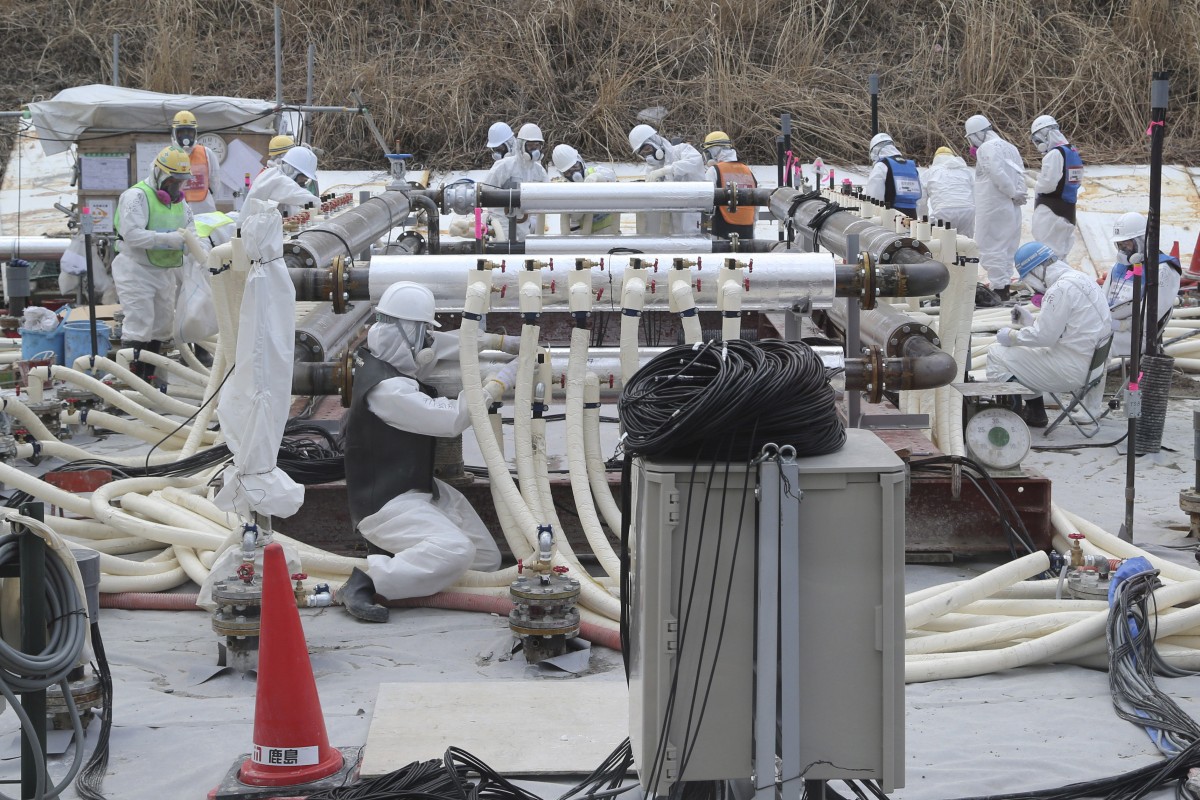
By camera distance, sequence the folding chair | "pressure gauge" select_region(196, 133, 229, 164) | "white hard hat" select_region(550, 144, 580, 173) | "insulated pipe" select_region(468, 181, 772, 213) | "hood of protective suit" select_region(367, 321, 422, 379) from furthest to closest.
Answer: "pressure gauge" select_region(196, 133, 229, 164)
"white hard hat" select_region(550, 144, 580, 173)
"insulated pipe" select_region(468, 181, 772, 213)
the folding chair
"hood of protective suit" select_region(367, 321, 422, 379)

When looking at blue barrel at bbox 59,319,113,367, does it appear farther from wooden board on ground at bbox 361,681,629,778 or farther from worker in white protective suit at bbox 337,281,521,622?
wooden board on ground at bbox 361,681,629,778

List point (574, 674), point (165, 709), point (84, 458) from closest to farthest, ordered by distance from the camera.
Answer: point (165, 709) → point (574, 674) → point (84, 458)

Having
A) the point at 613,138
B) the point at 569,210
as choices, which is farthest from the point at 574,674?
the point at 613,138

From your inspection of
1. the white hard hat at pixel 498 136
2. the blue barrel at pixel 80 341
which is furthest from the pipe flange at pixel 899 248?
the white hard hat at pixel 498 136

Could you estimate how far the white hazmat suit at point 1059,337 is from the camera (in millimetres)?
8688

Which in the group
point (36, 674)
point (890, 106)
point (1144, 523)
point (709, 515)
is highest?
point (890, 106)

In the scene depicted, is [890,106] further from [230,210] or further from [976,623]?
[976,623]

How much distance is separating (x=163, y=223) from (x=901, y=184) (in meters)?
7.49

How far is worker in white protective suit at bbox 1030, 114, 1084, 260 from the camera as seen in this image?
1390 cm

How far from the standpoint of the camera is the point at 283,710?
4070 mm

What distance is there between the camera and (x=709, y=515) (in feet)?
10.8

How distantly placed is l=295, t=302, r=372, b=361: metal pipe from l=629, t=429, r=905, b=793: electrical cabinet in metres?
3.80

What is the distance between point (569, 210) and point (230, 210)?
19.3 ft

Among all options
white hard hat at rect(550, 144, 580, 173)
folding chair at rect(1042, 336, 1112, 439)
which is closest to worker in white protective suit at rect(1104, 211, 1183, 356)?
folding chair at rect(1042, 336, 1112, 439)
